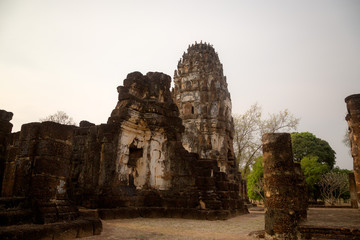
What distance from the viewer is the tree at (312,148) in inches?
1331

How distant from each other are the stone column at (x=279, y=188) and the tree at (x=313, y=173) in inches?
1065

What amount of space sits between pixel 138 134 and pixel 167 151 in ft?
4.76

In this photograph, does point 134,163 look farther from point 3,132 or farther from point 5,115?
point 5,115

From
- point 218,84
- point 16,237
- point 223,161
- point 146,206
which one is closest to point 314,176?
point 223,161

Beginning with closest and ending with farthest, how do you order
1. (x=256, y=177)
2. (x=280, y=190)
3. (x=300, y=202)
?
(x=280, y=190)
(x=300, y=202)
(x=256, y=177)

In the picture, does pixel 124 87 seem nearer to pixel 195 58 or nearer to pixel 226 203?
pixel 226 203

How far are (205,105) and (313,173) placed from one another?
16684 millimetres

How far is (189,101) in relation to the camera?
77.7 ft

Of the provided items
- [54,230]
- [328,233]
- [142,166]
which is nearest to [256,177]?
[142,166]

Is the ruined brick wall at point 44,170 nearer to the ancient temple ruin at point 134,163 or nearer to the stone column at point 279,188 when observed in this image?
the ancient temple ruin at point 134,163

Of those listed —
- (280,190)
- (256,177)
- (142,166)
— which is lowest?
(280,190)

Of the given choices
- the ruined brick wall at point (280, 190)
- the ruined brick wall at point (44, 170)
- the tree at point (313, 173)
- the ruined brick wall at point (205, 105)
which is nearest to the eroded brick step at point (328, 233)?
the ruined brick wall at point (280, 190)

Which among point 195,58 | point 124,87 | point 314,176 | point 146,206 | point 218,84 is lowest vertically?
point 146,206

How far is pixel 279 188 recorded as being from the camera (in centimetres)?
541
